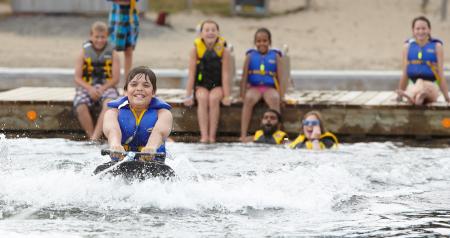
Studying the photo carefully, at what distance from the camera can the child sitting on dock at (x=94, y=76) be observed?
12945 mm

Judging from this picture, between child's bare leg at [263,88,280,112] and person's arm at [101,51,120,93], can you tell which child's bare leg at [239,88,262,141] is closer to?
child's bare leg at [263,88,280,112]

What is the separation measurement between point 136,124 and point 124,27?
5.69 m

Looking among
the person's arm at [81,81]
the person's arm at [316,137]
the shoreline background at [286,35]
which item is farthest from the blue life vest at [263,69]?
the shoreline background at [286,35]

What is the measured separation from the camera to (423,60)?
13.4m

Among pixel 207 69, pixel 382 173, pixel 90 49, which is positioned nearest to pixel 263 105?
pixel 207 69

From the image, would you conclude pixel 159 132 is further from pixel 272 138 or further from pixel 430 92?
pixel 430 92

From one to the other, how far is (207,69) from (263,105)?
0.79m

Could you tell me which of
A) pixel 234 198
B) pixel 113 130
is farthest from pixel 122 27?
pixel 234 198

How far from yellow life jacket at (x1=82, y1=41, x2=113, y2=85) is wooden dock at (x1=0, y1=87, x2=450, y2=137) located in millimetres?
410

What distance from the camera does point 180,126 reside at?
523 inches

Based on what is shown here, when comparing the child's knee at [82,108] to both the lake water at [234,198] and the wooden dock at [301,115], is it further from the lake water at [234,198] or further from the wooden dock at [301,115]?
the lake water at [234,198]

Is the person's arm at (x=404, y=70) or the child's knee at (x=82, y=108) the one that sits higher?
the person's arm at (x=404, y=70)

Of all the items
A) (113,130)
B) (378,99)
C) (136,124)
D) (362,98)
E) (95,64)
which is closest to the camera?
(113,130)

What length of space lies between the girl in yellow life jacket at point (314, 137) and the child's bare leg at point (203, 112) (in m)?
1.19
